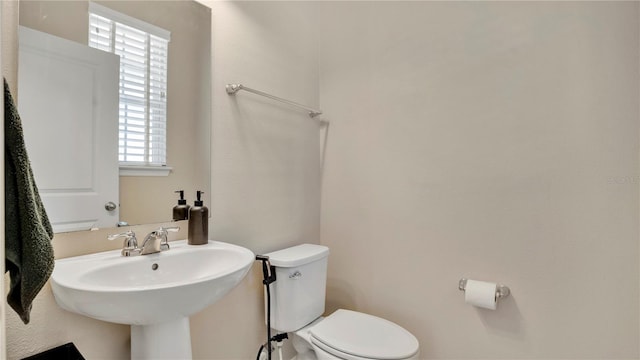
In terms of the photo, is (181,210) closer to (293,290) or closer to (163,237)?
(163,237)

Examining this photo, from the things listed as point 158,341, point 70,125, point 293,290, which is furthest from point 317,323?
point 70,125

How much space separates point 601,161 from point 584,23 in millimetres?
560

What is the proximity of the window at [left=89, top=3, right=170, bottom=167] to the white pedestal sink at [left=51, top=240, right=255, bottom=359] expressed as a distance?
0.37m

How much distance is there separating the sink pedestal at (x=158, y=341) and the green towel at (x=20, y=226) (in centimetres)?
39

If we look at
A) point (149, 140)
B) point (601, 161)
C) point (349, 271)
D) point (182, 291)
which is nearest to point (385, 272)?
point (349, 271)

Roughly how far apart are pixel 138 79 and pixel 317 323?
1.31 metres

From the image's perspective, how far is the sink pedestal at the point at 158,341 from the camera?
99cm

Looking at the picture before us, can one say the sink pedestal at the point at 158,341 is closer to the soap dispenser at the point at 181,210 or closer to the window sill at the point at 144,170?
the soap dispenser at the point at 181,210

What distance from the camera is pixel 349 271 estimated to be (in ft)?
6.10

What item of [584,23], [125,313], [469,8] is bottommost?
[125,313]

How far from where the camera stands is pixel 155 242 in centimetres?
111

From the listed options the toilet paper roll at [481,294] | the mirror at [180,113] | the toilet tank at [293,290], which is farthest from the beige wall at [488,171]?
the mirror at [180,113]

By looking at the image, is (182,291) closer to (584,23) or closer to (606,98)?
(606,98)

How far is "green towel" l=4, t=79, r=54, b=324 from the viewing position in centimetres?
64
